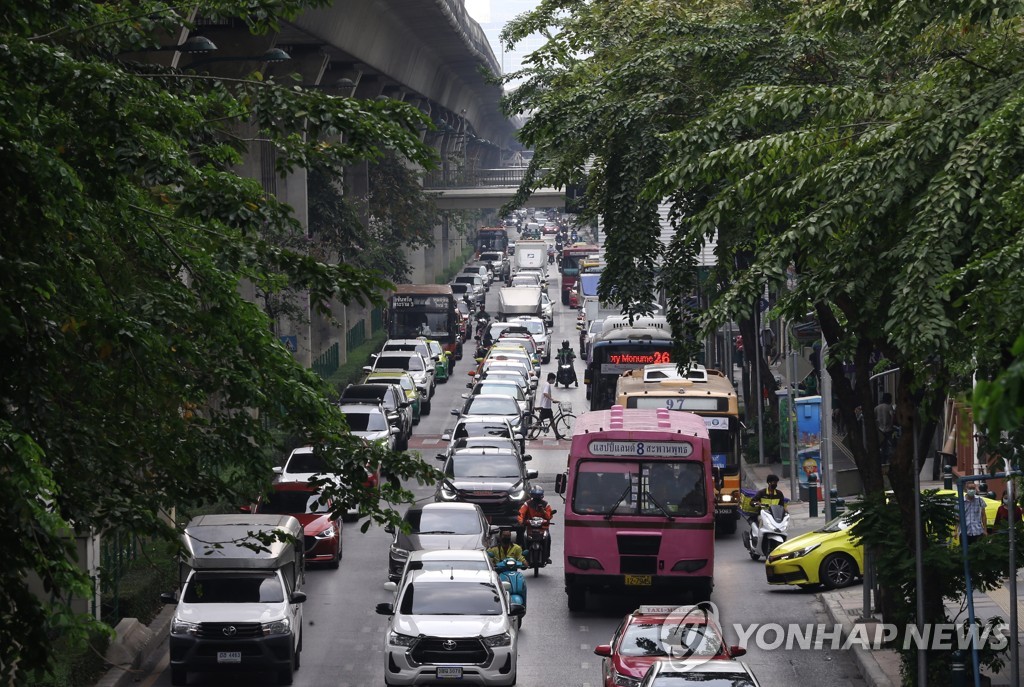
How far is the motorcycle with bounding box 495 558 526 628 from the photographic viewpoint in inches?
820

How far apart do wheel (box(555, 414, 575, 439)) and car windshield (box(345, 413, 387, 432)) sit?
7.77 metres

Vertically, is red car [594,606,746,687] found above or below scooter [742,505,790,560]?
above

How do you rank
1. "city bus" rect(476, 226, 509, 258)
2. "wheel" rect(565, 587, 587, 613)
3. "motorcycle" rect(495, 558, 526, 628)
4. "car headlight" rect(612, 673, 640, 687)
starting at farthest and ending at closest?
"city bus" rect(476, 226, 509, 258)
"wheel" rect(565, 587, 587, 613)
"motorcycle" rect(495, 558, 526, 628)
"car headlight" rect(612, 673, 640, 687)

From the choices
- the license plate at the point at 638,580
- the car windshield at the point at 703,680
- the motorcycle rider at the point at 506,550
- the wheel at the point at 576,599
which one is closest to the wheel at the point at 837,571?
the license plate at the point at 638,580

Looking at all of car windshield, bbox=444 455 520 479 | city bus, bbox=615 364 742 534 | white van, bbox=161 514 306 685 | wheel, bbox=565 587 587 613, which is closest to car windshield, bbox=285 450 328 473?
car windshield, bbox=444 455 520 479

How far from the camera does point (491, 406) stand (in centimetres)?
4147

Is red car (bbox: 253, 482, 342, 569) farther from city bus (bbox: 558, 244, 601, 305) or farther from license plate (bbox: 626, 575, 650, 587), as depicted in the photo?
city bus (bbox: 558, 244, 601, 305)

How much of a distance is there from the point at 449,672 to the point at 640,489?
19.8 feet

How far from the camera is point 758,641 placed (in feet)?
70.1

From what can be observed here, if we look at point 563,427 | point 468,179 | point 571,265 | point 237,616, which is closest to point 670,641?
point 237,616

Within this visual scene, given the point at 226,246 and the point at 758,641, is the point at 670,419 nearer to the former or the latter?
the point at 758,641

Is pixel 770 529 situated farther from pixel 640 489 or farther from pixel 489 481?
pixel 489 481

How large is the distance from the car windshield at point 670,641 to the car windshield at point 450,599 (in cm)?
260

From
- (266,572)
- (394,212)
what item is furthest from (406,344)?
(266,572)
